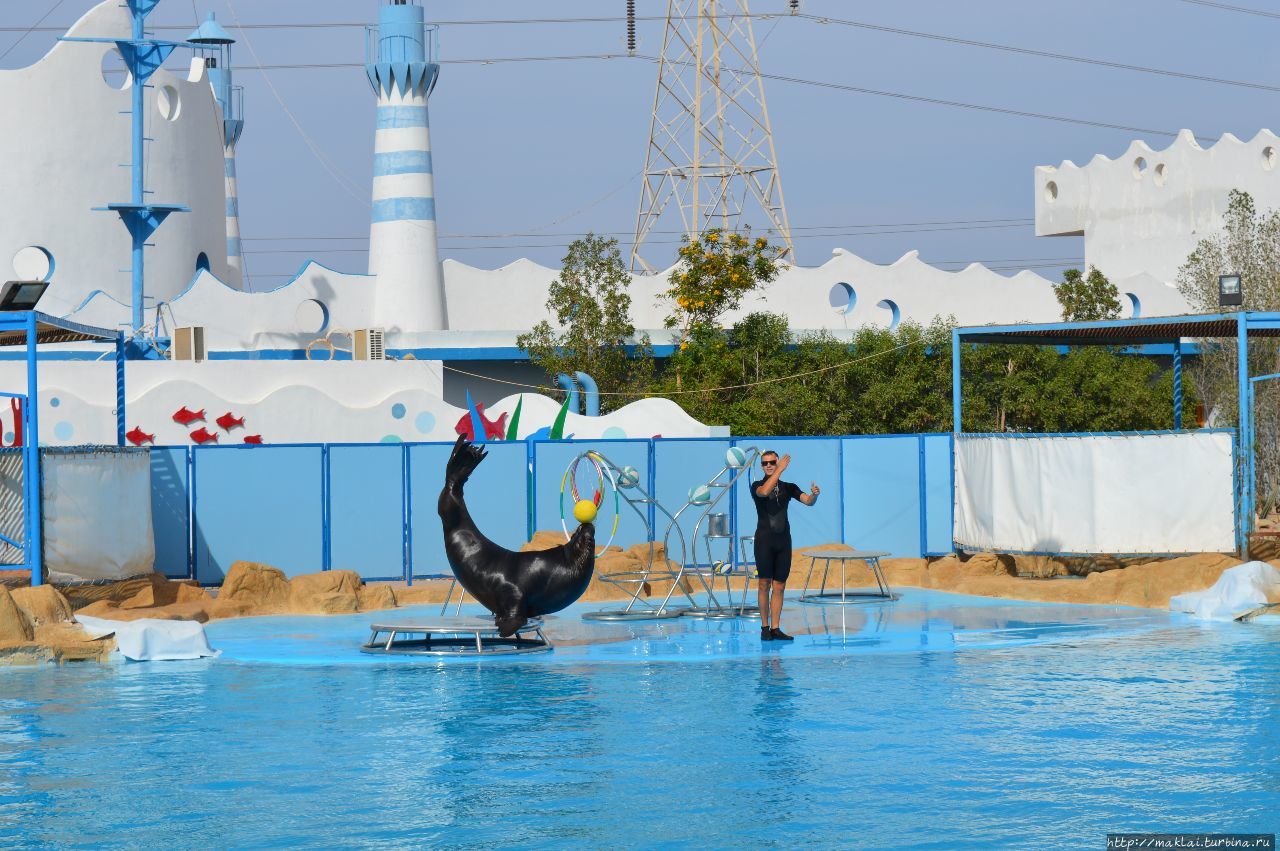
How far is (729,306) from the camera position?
34062mm

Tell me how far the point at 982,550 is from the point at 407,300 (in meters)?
18.2

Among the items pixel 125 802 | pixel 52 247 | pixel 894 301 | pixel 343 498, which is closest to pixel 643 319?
pixel 894 301

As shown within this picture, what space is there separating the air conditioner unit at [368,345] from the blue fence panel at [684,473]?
877cm

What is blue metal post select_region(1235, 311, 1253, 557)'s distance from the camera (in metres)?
18.6

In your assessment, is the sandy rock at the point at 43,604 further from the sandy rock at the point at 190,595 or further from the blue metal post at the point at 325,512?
the blue metal post at the point at 325,512

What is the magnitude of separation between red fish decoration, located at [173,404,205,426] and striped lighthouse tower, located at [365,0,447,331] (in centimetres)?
1008

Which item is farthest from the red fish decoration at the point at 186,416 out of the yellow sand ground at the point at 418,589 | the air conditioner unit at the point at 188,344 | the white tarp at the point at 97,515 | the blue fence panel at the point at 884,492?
the blue fence panel at the point at 884,492

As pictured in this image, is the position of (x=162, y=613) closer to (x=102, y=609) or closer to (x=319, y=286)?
(x=102, y=609)

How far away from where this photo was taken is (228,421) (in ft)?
86.2

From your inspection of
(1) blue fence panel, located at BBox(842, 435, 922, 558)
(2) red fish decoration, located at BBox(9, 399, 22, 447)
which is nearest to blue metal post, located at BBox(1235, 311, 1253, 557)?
(1) blue fence panel, located at BBox(842, 435, 922, 558)

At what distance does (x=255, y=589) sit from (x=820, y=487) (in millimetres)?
8472


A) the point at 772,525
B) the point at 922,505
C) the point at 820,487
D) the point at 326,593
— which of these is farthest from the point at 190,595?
the point at 922,505

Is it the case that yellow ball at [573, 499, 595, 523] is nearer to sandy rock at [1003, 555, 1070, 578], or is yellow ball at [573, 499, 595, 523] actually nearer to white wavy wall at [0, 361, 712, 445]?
sandy rock at [1003, 555, 1070, 578]

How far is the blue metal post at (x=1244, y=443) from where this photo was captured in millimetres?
18625
